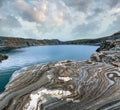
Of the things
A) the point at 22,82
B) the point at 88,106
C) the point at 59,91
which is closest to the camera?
the point at 88,106

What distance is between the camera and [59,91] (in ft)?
59.1

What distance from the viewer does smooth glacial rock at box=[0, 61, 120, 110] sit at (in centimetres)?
1552

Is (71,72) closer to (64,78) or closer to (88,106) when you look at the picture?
(64,78)

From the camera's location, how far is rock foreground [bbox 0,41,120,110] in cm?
1552

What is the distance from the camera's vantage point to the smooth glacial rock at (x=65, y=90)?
50.9 feet

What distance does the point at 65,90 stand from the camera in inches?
719

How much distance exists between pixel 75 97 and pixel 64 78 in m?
4.91

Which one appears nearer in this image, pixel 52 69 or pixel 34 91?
pixel 34 91

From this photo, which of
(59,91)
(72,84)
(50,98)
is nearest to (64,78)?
(72,84)

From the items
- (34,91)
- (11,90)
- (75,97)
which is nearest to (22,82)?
(11,90)

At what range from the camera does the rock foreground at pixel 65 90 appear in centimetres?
1552

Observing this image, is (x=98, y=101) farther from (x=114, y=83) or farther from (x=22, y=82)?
(x=22, y=82)

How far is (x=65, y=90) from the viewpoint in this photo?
59.9 ft

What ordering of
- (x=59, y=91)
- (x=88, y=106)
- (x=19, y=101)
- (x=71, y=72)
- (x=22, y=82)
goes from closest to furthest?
(x=88, y=106) → (x=19, y=101) → (x=59, y=91) → (x=22, y=82) → (x=71, y=72)
